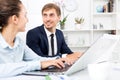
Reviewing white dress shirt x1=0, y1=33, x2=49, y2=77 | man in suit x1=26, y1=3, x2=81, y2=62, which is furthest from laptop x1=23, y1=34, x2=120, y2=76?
man in suit x1=26, y1=3, x2=81, y2=62

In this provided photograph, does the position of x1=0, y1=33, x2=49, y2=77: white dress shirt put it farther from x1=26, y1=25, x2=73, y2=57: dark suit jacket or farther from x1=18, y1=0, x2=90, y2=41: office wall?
x1=18, y1=0, x2=90, y2=41: office wall

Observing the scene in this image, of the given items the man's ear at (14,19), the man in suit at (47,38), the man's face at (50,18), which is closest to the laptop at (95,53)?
the man's ear at (14,19)

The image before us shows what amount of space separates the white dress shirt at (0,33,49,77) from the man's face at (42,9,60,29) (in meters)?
0.87

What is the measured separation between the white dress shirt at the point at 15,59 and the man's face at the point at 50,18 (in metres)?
0.87

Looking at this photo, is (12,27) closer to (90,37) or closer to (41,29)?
(41,29)

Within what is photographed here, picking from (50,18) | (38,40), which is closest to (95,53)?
(38,40)

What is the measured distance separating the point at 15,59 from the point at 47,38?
0.93 metres

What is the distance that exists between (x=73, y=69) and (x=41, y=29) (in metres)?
1.26

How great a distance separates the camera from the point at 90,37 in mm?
4727

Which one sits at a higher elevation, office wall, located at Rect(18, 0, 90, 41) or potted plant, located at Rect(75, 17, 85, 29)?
office wall, located at Rect(18, 0, 90, 41)

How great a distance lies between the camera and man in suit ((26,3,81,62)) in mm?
2477

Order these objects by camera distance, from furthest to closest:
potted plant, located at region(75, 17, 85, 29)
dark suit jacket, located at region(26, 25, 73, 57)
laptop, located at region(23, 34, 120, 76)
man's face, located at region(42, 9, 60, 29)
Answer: potted plant, located at region(75, 17, 85, 29)
man's face, located at region(42, 9, 60, 29)
dark suit jacket, located at region(26, 25, 73, 57)
laptop, located at region(23, 34, 120, 76)

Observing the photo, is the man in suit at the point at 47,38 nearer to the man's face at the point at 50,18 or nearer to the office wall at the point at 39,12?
the man's face at the point at 50,18

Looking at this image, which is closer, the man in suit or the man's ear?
the man's ear
